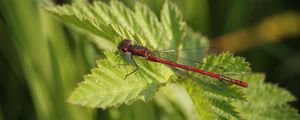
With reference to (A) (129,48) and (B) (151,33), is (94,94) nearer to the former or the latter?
(A) (129,48)

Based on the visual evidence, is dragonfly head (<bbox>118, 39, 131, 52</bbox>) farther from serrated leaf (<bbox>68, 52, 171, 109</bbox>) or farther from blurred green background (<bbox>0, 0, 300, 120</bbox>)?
blurred green background (<bbox>0, 0, 300, 120</bbox>)

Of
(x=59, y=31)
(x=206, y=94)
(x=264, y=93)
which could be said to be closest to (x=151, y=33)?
(x=206, y=94)

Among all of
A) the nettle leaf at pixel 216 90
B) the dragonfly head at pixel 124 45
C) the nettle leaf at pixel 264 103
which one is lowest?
the nettle leaf at pixel 264 103

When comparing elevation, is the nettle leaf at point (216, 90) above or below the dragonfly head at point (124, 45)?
below

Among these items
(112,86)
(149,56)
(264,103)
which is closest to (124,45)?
(149,56)

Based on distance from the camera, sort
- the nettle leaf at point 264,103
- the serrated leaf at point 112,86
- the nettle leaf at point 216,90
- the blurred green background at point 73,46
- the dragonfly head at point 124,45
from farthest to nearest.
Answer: the blurred green background at point 73,46 → the nettle leaf at point 264,103 → the dragonfly head at point 124,45 → the nettle leaf at point 216,90 → the serrated leaf at point 112,86

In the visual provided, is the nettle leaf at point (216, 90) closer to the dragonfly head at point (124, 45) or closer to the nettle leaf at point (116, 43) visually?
the nettle leaf at point (116, 43)

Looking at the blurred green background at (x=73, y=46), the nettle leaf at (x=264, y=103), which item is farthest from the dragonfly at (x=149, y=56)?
the blurred green background at (x=73, y=46)
